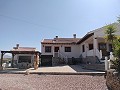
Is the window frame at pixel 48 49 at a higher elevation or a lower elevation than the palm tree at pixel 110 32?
lower


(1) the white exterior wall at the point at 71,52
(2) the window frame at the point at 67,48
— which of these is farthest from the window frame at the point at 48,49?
(2) the window frame at the point at 67,48

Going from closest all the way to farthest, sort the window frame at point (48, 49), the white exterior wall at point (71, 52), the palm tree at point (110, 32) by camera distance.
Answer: the palm tree at point (110, 32) < the white exterior wall at point (71, 52) < the window frame at point (48, 49)

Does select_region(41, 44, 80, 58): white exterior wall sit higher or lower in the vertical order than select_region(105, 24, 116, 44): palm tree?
lower

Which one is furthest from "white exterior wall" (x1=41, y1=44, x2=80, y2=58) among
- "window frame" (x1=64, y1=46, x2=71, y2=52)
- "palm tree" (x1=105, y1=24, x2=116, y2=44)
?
"palm tree" (x1=105, y1=24, x2=116, y2=44)

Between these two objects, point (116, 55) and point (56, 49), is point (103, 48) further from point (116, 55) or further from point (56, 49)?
point (116, 55)

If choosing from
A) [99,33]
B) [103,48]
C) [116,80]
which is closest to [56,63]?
[103,48]

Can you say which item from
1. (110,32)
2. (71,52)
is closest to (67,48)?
(71,52)

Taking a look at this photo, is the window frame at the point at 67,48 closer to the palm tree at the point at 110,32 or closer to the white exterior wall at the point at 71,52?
the white exterior wall at the point at 71,52

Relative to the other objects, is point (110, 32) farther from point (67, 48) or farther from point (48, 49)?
point (48, 49)

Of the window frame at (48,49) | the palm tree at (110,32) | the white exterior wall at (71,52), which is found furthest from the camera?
the window frame at (48,49)

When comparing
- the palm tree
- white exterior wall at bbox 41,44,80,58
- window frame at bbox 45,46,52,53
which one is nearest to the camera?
the palm tree

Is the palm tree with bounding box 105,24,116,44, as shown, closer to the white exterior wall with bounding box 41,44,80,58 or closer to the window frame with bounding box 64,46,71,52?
the white exterior wall with bounding box 41,44,80,58

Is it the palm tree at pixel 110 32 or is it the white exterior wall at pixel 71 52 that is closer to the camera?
the palm tree at pixel 110 32

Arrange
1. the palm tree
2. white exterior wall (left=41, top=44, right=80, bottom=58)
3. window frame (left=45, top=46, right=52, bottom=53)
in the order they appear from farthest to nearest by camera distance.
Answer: window frame (left=45, top=46, right=52, bottom=53)
white exterior wall (left=41, top=44, right=80, bottom=58)
the palm tree
